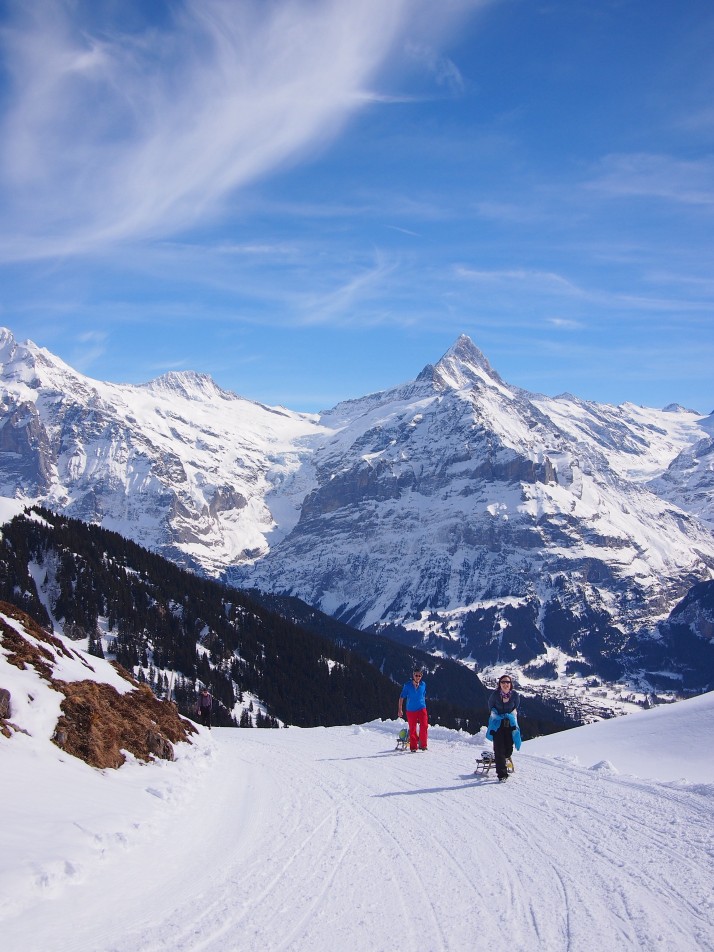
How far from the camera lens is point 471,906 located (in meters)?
8.88

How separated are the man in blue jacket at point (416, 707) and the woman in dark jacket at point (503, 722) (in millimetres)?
6406

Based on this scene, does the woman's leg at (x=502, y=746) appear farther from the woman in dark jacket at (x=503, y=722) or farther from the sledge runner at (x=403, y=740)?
the sledge runner at (x=403, y=740)

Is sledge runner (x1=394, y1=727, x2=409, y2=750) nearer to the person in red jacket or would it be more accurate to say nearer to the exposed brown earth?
the exposed brown earth

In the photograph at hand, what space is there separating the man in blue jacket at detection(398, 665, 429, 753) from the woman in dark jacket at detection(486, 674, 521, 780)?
6.41 m

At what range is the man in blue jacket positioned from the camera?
24.1m

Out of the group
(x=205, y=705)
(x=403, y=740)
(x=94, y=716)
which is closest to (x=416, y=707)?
Answer: (x=403, y=740)

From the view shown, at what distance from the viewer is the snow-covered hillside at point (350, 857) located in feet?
26.8

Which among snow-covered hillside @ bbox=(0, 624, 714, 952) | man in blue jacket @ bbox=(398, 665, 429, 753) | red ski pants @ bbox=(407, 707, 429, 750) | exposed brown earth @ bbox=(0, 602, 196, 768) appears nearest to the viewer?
snow-covered hillside @ bbox=(0, 624, 714, 952)

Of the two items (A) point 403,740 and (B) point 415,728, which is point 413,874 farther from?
(A) point 403,740

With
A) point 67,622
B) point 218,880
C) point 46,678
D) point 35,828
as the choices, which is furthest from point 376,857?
point 67,622

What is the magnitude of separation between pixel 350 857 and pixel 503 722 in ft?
21.2

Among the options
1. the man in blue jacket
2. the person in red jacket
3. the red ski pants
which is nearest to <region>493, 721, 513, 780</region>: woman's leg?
the man in blue jacket

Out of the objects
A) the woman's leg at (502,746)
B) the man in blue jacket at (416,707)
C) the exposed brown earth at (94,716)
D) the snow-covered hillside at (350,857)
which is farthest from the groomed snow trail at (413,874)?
the man in blue jacket at (416,707)

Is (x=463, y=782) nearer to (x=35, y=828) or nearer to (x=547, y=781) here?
(x=547, y=781)
